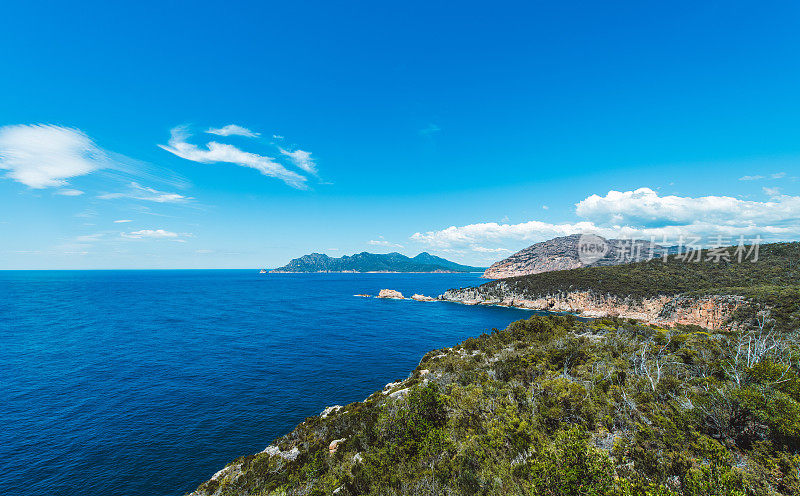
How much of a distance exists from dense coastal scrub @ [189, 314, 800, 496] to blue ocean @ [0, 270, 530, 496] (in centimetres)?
994

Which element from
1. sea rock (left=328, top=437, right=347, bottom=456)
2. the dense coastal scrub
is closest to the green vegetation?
the dense coastal scrub

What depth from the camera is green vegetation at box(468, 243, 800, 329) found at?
74000 millimetres

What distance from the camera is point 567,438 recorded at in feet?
52.8

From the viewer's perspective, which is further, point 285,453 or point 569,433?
point 285,453

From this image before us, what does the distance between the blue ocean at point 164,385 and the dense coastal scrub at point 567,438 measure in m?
9.94

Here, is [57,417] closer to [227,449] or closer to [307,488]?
[227,449]

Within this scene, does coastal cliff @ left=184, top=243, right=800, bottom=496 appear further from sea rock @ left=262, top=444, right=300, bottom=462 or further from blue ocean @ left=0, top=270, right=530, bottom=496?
blue ocean @ left=0, top=270, right=530, bottom=496

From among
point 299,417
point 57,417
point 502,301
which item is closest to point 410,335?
point 299,417

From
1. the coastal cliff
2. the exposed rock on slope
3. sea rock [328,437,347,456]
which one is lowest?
the exposed rock on slope

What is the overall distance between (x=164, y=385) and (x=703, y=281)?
159 metres

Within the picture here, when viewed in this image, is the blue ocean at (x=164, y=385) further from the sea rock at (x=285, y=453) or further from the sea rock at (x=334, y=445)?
the sea rock at (x=334, y=445)

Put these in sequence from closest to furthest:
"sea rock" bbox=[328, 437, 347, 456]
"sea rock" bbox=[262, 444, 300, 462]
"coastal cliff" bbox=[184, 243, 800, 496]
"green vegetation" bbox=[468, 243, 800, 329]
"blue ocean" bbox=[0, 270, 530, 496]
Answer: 1. "coastal cliff" bbox=[184, 243, 800, 496]
2. "sea rock" bbox=[328, 437, 347, 456]
3. "sea rock" bbox=[262, 444, 300, 462]
4. "blue ocean" bbox=[0, 270, 530, 496]
5. "green vegetation" bbox=[468, 243, 800, 329]

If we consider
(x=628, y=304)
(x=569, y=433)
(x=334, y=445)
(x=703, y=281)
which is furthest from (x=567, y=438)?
(x=703, y=281)

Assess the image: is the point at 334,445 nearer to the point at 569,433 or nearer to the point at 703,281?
the point at 569,433
